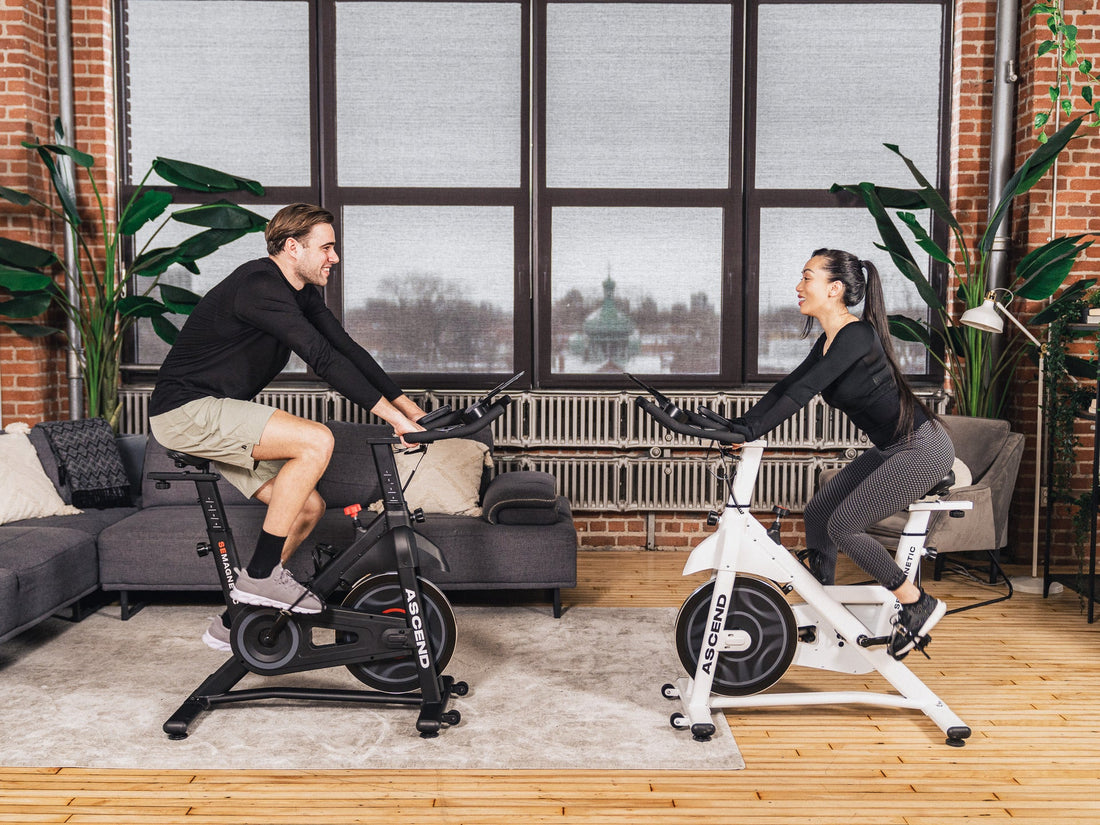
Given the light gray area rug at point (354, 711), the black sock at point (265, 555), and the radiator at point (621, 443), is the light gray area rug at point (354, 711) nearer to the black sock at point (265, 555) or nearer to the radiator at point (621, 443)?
the black sock at point (265, 555)

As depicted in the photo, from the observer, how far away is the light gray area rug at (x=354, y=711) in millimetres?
2855

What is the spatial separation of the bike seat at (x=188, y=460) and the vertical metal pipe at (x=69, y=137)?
8.55ft

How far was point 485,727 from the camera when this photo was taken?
10.1ft

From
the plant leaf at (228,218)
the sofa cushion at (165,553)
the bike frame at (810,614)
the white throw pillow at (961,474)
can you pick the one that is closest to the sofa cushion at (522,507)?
the sofa cushion at (165,553)

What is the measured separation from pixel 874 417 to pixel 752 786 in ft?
3.93

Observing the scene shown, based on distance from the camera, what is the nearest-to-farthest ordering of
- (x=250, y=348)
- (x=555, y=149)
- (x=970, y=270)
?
(x=250, y=348), (x=970, y=270), (x=555, y=149)

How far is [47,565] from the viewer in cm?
373

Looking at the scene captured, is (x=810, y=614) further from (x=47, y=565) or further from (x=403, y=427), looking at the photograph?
(x=47, y=565)

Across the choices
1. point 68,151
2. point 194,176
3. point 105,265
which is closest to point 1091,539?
point 194,176

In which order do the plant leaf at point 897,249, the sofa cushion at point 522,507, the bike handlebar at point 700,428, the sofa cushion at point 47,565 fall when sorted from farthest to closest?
1. the plant leaf at point 897,249
2. the sofa cushion at point 522,507
3. the sofa cushion at point 47,565
4. the bike handlebar at point 700,428

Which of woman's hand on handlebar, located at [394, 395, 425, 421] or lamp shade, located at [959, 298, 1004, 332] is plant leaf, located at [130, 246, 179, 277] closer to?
woman's hand on handlebar, located at [394, 395, 425, 421]

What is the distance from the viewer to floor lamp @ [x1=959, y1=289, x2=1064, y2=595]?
441 centimetres

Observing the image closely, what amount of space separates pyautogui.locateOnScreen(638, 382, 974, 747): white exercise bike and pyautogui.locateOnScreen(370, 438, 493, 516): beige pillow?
1.65 meters

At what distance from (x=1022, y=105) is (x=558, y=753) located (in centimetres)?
440
